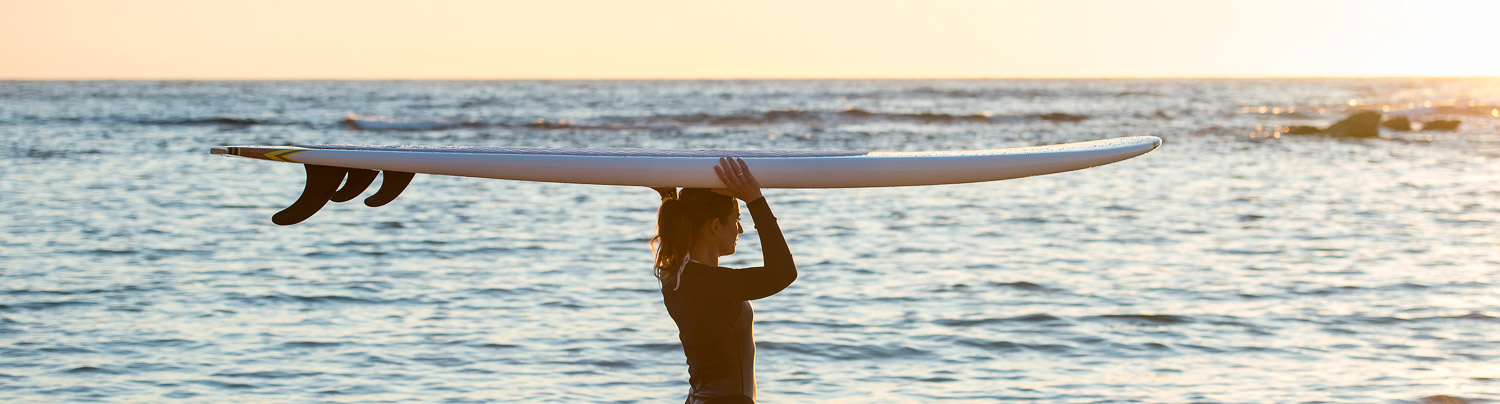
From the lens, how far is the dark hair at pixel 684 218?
3.55 m

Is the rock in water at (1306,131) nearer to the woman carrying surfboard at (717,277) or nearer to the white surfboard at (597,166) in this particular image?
the white surfboard at (597,166)

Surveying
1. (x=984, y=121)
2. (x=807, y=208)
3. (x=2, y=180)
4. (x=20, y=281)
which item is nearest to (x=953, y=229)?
(x=807, y=208)

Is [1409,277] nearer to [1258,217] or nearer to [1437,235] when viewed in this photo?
[1437,235]

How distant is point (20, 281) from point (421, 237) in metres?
3.69

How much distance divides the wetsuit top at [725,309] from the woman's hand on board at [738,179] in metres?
0.03

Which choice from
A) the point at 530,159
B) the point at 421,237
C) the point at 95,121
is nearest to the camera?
the point at 530,159

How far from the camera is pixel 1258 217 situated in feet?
49.6

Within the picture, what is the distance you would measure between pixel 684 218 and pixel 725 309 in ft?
0.87

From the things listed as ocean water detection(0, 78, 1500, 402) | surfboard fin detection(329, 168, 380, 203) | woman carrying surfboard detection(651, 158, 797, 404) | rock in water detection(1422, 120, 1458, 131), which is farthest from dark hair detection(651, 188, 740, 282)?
rock in water detection(1422, 120, 1458, 131)

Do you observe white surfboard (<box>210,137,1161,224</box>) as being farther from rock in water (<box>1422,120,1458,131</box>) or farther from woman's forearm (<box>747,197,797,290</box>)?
rock in water (<box>1422,120,1458,131</box>)

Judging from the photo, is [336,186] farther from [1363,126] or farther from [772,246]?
[1363,126]

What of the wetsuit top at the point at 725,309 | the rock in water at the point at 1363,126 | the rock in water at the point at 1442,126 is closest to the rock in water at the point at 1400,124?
the rock in water at the point at 1442,126

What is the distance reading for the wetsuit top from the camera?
343 centimetres

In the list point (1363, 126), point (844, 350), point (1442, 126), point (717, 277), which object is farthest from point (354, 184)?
point (1442, 126)
